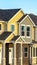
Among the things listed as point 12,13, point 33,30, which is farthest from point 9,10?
point 33,30

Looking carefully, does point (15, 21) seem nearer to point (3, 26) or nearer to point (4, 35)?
point (3, 26)

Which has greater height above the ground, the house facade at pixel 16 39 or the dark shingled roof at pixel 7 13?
the dark shingled roof at pixel 7 13

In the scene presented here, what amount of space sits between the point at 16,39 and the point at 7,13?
5663 millimetres

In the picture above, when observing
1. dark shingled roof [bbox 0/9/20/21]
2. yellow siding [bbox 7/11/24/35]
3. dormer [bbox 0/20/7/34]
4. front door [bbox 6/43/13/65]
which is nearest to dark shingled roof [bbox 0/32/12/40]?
dormer [bbox 0/20/7/34]

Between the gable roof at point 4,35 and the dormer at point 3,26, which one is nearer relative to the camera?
the gable roof at point 4,35

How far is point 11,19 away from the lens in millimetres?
58938

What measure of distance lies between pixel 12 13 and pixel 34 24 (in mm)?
4992

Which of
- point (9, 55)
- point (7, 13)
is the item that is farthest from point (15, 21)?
point (9, 55)

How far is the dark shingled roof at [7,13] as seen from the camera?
194ft

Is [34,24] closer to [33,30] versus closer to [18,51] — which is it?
[33,30]

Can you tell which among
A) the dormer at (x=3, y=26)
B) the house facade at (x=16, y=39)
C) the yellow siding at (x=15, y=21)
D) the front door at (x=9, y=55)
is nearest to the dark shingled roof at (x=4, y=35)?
the house facade at (x=16, y=39)

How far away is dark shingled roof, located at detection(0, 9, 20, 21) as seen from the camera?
194 feet

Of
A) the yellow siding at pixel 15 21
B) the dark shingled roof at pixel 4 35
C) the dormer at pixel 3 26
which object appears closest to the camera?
the dark shingled roof at pixel 4 35

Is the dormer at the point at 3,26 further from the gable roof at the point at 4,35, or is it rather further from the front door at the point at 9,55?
the front door at the point at 9,55
